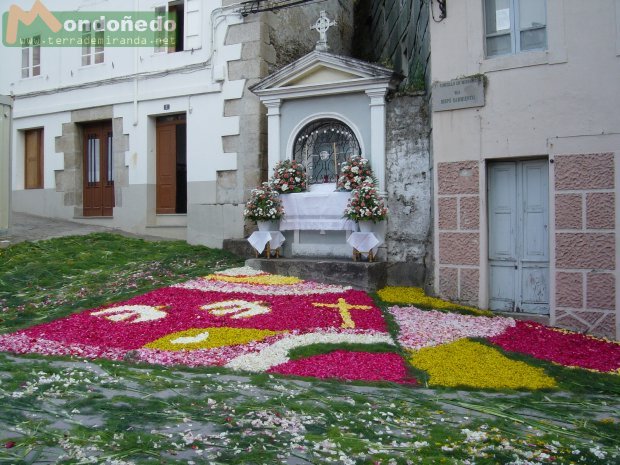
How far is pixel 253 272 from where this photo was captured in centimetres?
1028

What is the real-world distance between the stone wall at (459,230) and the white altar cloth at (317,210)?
6.31 ft

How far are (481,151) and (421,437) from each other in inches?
225

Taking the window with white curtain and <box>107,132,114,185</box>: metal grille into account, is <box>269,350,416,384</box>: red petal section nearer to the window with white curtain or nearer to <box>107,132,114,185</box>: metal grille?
the window with white curtain

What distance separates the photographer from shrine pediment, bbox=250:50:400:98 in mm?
10227

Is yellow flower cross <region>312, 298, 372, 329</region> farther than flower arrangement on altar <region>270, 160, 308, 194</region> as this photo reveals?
No

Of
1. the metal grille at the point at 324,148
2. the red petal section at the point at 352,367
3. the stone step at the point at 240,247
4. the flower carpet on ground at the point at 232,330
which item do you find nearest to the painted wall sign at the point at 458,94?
the metal grille at the point at 324,148

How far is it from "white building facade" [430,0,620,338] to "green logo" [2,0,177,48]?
745cm

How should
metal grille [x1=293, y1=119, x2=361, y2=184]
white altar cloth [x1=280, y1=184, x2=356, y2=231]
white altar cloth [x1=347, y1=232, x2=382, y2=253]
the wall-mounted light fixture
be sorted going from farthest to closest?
1. metal grille [x1=293, y1=119, x2=361, y2=184]
2. white altar cloth [x1=280, y1=184, x2=356, y2=231]
3. white altar cloth [x1=347, y1=232, x2=382, y2=253]
4. the wall-mounted light fixture

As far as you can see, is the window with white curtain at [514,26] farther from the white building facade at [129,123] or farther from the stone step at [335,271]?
the white building facade at [129,123]

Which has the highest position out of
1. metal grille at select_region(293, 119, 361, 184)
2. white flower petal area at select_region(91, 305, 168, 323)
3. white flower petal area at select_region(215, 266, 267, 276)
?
metal grille at select_region(293, 119, 361, 184)

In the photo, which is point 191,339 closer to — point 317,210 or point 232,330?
point 232,330

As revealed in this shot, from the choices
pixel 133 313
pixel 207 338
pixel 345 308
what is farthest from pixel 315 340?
pixel 133 313

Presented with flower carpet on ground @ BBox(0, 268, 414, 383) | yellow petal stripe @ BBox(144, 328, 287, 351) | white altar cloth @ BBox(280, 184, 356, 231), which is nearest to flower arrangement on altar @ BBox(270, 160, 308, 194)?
white altar cloth @ BBox(280, 184, 356, 231)

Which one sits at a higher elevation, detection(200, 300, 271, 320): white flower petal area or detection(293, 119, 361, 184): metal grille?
detection(293, 119, 361, 184): metal grille
